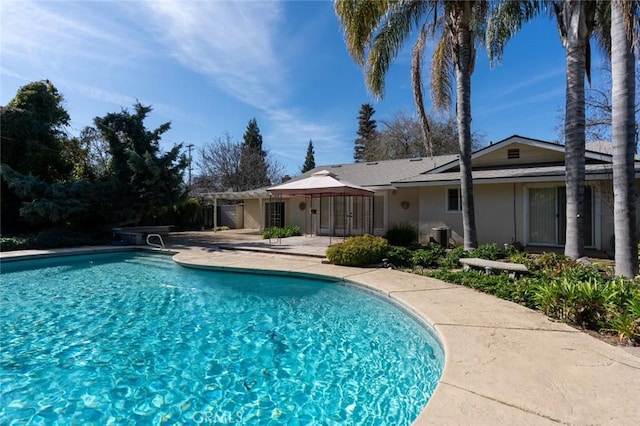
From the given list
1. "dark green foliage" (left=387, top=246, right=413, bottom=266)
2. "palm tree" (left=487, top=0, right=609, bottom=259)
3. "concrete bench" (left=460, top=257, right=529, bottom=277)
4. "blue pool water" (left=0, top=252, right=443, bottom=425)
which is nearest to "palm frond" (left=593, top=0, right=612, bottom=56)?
"palm tree" (left=487, top=0, right=609, bottom=259)

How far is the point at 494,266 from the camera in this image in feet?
27.6

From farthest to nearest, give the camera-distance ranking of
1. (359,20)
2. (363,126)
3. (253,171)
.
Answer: (363,126)
(253,171)
(359,20)

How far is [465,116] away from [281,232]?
11.4 metres

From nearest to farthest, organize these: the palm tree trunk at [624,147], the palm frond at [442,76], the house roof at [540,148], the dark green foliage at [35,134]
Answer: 1. the palm tree trunk at [624,147]
2. the house roof at [540,148]
3. the palm frond at [442,76]
4. the dark green foliage at [35,134]

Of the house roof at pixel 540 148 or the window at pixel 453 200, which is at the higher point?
the house roof at pixel 540 148

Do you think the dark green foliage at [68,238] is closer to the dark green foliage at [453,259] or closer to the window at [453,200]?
the dark green foliage at [453,259]

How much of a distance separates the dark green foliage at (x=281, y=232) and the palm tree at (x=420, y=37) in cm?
959

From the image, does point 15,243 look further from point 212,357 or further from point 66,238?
point 212,357

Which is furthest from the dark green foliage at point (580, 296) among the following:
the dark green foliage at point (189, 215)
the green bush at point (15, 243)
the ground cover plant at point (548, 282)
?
the dark green foliage at point (189, 215)

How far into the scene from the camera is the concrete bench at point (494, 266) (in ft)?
26.2

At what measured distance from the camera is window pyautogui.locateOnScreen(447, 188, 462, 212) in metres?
14.0

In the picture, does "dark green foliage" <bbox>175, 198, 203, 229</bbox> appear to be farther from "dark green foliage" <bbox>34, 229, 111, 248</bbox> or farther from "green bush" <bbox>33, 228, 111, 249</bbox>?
"green bush" <bbox>33, 228, 111, 249</bbox>

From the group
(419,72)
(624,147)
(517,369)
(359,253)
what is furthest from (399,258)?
(517,369)

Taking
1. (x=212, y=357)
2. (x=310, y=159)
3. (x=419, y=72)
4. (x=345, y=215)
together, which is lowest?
(x=212, y=357)
